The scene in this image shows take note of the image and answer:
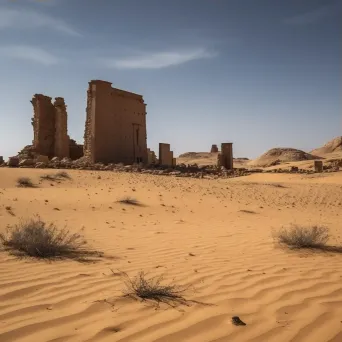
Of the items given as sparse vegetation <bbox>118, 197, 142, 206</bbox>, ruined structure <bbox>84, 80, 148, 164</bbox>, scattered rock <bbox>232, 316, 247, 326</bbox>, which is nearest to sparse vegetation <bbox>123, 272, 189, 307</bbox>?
scattered rock <bbox>232, 316, 247, 326</bbox>

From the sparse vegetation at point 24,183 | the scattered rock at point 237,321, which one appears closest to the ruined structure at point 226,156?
the sparse vegetation at point 24,183

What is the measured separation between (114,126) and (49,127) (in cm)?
456

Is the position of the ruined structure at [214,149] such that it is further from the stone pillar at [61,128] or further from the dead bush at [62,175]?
the dead bush at [62,175]

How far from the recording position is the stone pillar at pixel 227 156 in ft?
85.1

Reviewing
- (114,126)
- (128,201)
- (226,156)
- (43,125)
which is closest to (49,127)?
(43,125)

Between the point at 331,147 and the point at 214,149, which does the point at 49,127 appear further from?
the point at 214,149

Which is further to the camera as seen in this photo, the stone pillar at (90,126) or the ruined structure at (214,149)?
the ruined structure at (214,149)

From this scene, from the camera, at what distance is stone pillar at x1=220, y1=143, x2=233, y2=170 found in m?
25.9

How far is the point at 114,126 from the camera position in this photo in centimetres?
2114

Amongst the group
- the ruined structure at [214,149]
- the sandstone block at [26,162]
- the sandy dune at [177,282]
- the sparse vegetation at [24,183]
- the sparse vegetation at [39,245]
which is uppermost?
the ruined structure at [214,149]

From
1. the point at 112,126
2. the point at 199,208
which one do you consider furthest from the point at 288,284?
the point at 112,126

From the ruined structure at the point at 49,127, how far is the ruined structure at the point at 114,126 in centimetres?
201

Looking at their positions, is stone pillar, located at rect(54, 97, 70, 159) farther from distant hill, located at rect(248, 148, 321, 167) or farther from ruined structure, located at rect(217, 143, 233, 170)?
distant hill, located at rect(248, 148, 321, 167)

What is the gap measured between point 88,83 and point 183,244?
17227 mm
